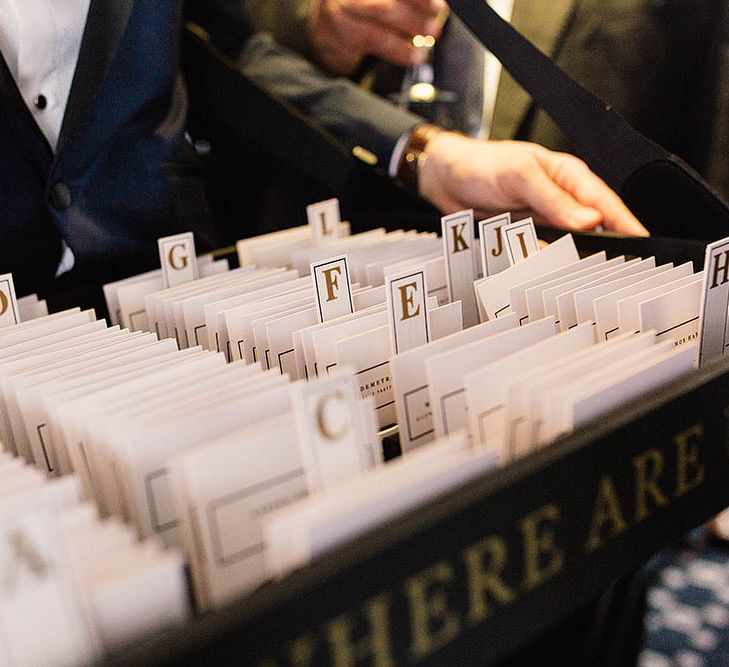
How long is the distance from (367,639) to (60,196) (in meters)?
0.79

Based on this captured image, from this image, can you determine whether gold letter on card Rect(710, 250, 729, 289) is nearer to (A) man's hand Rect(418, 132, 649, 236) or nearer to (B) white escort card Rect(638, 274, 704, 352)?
(B) white escort card Rect(638, 274, 704, 352)

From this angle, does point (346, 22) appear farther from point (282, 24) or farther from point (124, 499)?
point (124, 499)

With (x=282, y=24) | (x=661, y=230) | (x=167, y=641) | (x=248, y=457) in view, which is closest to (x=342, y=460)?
(x=248, y=457)

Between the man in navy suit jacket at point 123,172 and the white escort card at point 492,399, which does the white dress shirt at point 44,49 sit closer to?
the man in navy suit jacket at point 123,172

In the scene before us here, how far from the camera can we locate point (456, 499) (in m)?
0.45

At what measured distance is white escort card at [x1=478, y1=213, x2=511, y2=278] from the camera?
864mm

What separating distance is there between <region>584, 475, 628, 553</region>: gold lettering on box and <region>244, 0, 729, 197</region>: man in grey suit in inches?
58.8

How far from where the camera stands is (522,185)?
1114 millimetres

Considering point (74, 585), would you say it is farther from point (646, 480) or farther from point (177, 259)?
point (177, 259)

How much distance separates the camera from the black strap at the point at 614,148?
2.98 ft

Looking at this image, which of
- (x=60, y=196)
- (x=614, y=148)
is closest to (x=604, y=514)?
(x=614, y=148)

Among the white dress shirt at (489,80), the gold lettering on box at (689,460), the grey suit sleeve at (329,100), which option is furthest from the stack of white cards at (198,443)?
the white dress shirt at (489,80)

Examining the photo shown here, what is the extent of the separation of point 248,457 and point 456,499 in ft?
0.42

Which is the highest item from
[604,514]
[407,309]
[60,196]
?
[60,196]
